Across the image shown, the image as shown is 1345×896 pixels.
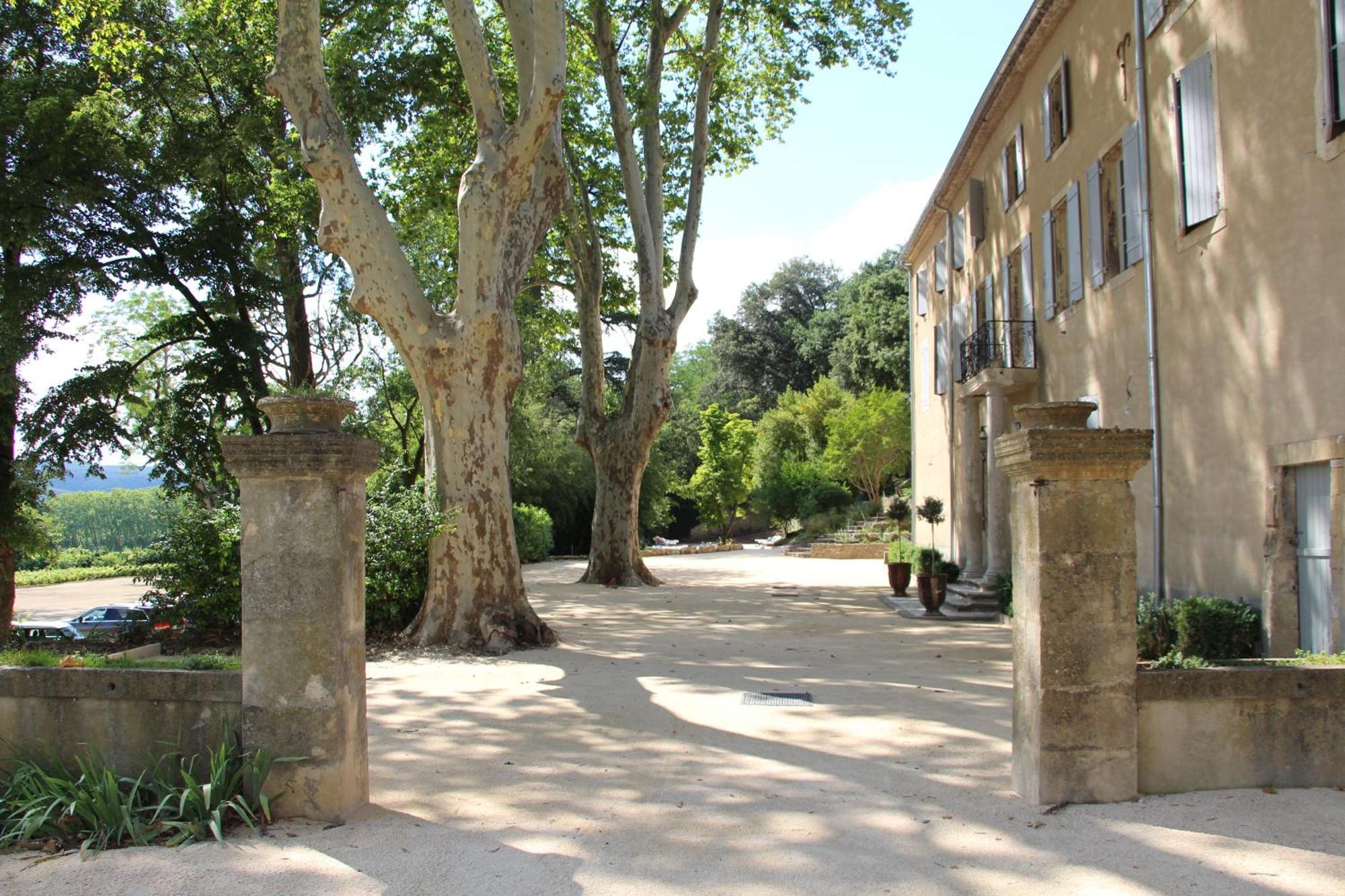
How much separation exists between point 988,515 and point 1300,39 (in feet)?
30.5

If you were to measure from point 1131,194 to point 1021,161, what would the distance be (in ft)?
17.0

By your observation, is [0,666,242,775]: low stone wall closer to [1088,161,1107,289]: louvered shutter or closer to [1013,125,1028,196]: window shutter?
[1088,161,1107,289]: louvered shutter

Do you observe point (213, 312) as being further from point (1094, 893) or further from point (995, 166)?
point (1094, 893)

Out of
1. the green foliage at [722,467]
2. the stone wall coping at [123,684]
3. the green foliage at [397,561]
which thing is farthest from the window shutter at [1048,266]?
the green foliage at [722,467]

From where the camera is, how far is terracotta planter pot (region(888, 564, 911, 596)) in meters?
17.9

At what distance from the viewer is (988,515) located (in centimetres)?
1631

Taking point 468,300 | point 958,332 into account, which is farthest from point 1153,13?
point 958,332

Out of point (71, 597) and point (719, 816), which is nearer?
point (719, 816)

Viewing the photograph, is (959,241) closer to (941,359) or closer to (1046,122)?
(941,359)

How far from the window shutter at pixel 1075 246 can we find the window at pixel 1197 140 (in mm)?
3132

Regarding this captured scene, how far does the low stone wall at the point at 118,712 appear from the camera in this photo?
4789 millimetres

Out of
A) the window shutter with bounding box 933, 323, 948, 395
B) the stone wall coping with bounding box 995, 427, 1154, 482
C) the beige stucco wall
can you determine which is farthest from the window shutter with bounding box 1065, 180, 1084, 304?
the stone wall coping with bounding box 995, 427, 1154, 482

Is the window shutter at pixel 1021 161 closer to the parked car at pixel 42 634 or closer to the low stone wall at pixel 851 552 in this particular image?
the parked car at pixel 42 634

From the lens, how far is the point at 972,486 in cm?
1841
